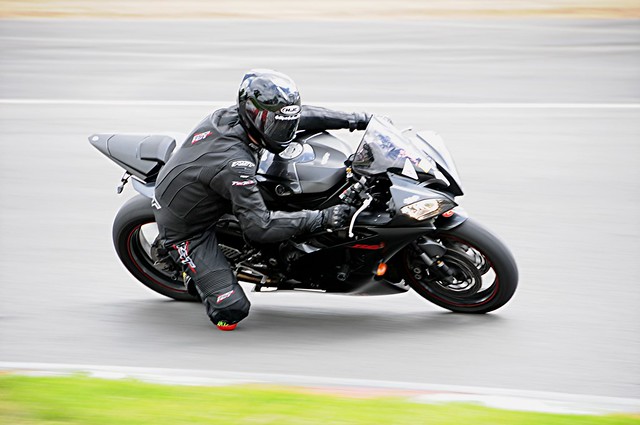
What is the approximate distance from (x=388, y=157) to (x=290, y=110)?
2.23ft

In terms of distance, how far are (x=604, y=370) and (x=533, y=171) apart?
3661 millimetres

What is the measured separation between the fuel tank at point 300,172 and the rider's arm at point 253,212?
224 mm

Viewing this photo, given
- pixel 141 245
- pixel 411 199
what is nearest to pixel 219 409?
pixel 411 199

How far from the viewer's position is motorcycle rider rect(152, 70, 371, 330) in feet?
18.3

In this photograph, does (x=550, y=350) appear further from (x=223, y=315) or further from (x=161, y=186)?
(x=161, y=186)

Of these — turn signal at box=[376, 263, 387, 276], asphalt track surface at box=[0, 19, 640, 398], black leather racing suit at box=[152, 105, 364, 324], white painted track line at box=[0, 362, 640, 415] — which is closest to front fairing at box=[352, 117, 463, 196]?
black leather racing suit at box=[152, 105, 364, 324]

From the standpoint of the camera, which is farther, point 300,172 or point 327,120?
point 327,120

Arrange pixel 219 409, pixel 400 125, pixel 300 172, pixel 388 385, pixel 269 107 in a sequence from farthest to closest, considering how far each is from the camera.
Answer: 1. pixel 400 125
2. pixel 300 172
3. pixel 269 107
4. pixel 388 385
5. pixel 219 409

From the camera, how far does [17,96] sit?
11.6 meters

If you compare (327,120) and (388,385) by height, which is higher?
(327,120)

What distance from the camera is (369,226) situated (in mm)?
5801

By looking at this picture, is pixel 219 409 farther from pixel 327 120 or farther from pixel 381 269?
pixel 327 120

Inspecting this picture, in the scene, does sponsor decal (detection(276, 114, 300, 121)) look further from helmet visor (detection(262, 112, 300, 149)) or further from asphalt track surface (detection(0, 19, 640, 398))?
asphalt track surface (detection(0, 19, 640, 398))

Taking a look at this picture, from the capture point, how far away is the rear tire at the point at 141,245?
6375mm
